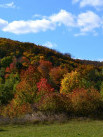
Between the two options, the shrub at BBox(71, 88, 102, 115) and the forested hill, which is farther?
the forested hill

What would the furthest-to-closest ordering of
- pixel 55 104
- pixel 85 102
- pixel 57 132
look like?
1. pixel 85 102
2. pixel 55 104
3. pixel 57 132

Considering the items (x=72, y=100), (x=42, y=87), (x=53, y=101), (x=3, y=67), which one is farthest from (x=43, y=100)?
(x=3, y=67)

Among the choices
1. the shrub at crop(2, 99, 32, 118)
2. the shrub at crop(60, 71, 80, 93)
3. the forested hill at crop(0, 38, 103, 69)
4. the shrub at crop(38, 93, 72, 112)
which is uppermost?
the forested hill at crop(0, 38, 103, 69)

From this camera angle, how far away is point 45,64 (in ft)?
388

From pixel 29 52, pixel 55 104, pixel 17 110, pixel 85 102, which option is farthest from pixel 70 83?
pixel 29 52

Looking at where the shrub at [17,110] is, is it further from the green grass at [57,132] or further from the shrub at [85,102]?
the green grass at [57,132]

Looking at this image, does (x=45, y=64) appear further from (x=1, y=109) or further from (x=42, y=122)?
(x=42, y=122)

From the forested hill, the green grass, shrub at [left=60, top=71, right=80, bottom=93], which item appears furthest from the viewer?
the forested hill

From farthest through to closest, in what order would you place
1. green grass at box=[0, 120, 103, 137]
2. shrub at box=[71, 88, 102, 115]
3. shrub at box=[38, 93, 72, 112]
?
shrub at box=[71, 88, 102, 115] → shrub at box=[38, 93, 72, 112] → green grass at box=[0, 120, 103, 137]

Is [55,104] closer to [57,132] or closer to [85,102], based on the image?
[85,102]

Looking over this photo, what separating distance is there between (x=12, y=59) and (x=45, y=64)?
16.3 metres

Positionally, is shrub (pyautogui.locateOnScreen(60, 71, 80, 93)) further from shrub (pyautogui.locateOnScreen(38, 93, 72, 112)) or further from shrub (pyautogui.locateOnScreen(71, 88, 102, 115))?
shrub (pyautogui.locateOnScreen(38, 93, 72, 112))

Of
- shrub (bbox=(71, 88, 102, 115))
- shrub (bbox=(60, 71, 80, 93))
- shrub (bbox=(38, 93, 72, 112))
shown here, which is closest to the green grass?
shrub (bbox=(38, 93, 72, 112))

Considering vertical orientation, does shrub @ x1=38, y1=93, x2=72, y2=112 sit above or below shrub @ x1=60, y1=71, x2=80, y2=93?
below
